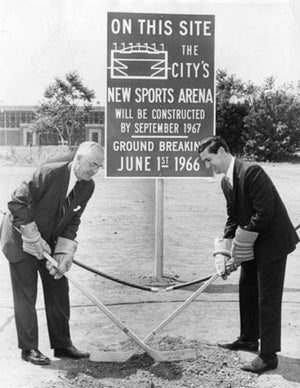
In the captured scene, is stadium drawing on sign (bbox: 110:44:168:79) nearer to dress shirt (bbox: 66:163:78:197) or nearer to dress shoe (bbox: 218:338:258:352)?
dress shirt (bbox: 66:163:78:197)

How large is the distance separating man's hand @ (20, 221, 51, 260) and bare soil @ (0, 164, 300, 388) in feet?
2.41

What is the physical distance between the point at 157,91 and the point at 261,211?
77.6 inches

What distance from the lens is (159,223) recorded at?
19.6ft

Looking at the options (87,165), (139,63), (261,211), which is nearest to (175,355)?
(261,211)

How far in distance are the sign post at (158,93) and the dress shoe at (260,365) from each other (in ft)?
7.16

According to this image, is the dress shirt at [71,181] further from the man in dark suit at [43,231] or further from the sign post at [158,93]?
the sign post at [158,93]

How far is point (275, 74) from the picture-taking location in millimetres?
4930

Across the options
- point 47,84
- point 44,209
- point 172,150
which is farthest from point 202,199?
point 44,209

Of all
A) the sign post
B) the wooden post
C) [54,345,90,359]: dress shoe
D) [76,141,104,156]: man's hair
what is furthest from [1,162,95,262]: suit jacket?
the wooden post

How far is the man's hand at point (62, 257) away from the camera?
3.87 meters

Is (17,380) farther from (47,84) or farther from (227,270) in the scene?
(47,84)

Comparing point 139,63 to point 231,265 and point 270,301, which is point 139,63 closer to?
point 231,265

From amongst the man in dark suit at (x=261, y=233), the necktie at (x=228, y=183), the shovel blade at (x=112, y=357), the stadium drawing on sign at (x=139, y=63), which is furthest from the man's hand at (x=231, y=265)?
the stadium drawing on sign at (x=139, y=63)

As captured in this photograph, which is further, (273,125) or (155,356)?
(273,125)
